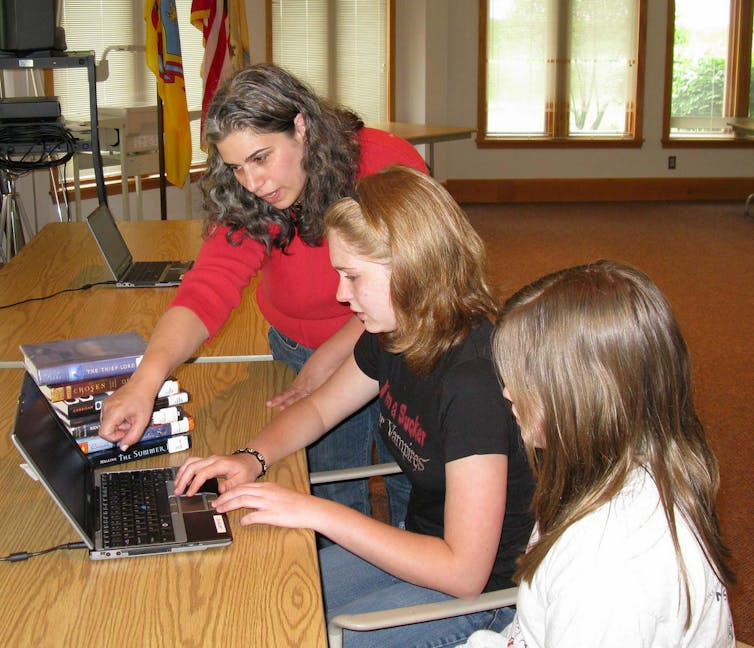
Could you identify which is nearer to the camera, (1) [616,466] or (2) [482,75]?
(1) [616,466]

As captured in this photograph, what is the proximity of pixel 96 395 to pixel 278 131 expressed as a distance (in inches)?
22.6

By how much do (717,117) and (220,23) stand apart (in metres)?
5.25

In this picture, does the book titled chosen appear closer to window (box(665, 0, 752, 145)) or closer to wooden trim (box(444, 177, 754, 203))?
wooden trim (box(444, 177, 754, 203))

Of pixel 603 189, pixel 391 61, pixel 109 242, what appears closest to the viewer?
pixel 109 242

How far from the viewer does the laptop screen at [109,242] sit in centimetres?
259

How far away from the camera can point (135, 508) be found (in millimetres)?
1344

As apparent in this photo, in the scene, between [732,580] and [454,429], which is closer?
[732,580]

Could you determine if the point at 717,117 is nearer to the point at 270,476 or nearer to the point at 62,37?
the point at 62,37

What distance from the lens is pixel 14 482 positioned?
146 centimetres

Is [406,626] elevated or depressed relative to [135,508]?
depressed

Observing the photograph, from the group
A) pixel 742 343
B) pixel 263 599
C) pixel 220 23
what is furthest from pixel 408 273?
pixel 220 23

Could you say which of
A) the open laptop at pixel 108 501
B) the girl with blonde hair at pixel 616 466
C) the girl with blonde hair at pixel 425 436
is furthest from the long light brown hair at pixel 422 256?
the open laptop at pixel 108 501

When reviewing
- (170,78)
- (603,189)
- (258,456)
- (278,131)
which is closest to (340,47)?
(170,78)

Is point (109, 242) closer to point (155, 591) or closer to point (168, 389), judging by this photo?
point (168, 389)
